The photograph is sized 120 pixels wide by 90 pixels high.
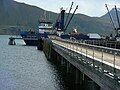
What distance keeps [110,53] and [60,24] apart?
154475 millimetres

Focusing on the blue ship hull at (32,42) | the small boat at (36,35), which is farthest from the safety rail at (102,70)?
the blue ship hull at (32,42)

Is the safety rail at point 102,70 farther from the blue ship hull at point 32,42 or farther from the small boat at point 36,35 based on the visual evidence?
the blue ship hull at point 32,42

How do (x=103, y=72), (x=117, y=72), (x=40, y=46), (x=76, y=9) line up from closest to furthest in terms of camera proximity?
(x=117, y=72) → (x=103, y=72) → (x=40, y=46) → (x=76, y=9)

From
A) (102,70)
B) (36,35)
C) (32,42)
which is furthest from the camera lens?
(32,42)

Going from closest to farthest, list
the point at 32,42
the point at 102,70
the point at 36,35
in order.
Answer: the point at 102,70 < the point at 36,35 < the point at 32,42

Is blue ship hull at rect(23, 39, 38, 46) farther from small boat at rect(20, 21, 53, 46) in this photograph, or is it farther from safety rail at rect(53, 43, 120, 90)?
safety rail at rect(53, 43, 120, 90)

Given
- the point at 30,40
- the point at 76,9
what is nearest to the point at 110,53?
the point at 30,40

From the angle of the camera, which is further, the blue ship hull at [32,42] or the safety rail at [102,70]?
the blue ship hull at [32,42]

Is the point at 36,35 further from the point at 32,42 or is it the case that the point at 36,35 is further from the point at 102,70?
the point at 102,70

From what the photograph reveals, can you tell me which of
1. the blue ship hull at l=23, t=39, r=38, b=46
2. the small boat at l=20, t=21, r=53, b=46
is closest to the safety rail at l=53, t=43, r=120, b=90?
the small boat at l=20, t=21, r=53, b=46

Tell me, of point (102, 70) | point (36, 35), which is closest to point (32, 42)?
point (36, 35)

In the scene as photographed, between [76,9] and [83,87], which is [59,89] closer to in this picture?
[83,87]

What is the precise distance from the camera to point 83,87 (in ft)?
125

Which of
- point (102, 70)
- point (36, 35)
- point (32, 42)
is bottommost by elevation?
point (32, 42)
